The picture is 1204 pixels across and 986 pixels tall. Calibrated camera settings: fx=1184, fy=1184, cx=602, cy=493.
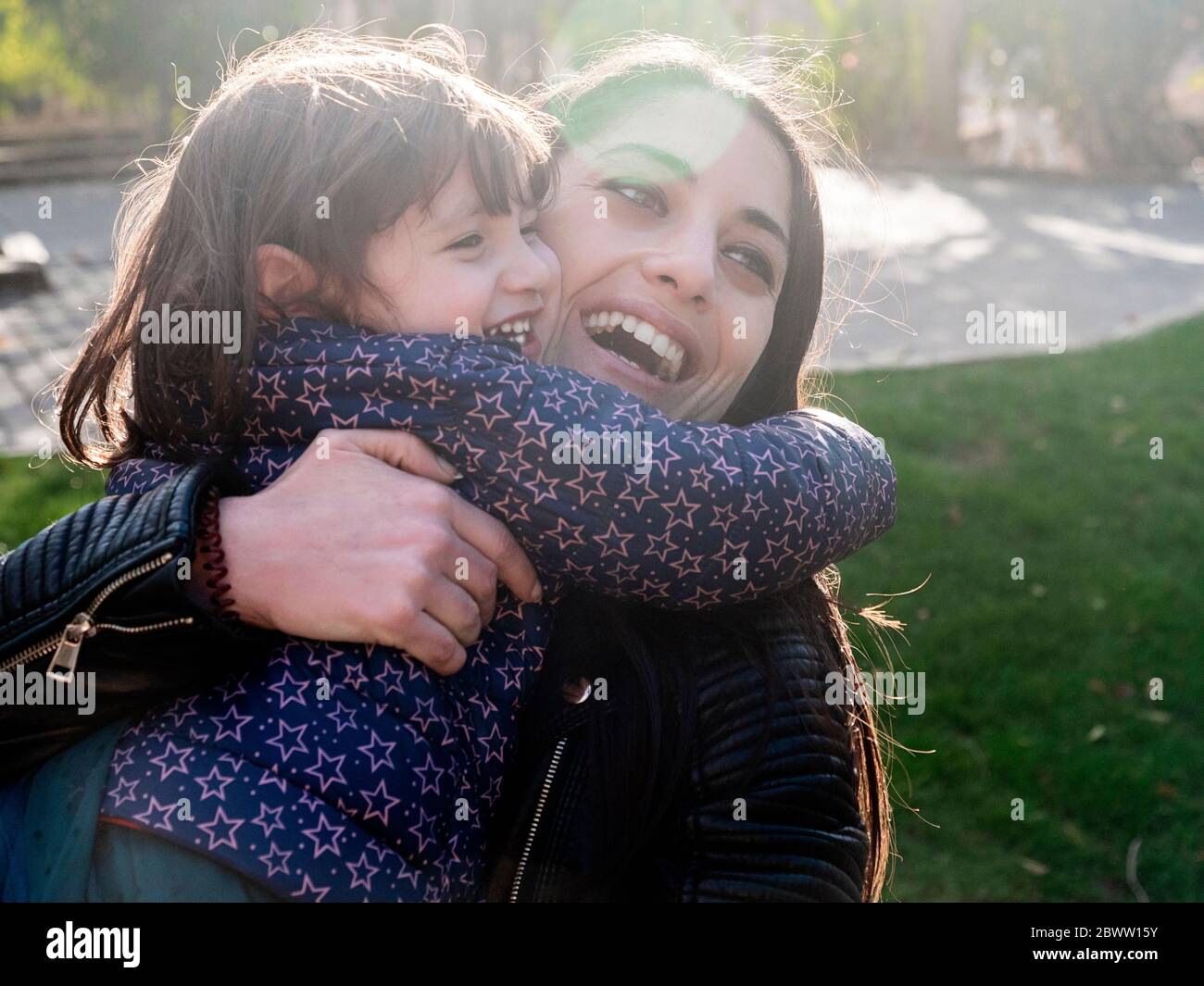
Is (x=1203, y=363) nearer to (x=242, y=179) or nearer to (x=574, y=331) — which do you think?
(x=574, y=331)

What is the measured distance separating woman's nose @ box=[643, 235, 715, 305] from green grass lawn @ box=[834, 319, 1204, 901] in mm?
1252

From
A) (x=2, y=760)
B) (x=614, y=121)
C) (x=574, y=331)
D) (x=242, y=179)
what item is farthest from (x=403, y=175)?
(x=2, y=760)

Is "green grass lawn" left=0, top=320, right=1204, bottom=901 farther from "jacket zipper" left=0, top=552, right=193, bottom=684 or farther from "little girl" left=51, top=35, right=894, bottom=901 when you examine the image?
"jacket zipper" left=0, top=552, right=193, bottom=684

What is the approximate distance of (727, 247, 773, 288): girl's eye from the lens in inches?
84.7

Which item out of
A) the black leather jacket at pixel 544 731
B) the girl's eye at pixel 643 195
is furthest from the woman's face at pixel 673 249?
the black leather jacket at pixel 544 731

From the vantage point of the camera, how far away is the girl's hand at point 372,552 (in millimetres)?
1597

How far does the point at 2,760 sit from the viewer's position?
1.60 m

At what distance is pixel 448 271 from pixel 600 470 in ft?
1.45

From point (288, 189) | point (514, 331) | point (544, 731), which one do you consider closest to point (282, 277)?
point (288, 189)

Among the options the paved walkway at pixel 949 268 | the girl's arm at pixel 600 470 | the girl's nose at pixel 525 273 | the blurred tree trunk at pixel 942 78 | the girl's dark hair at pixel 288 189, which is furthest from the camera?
the blurred tree trunk at pixel 942 78

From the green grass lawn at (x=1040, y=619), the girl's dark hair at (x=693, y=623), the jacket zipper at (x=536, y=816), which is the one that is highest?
the girl's dark hair at (x=693, y=623)

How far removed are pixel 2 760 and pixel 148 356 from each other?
625 millimetres

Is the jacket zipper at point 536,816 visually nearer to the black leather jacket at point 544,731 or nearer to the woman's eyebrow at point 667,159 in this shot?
the black leather jacket at point 544,731

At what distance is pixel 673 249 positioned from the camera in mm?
2053
